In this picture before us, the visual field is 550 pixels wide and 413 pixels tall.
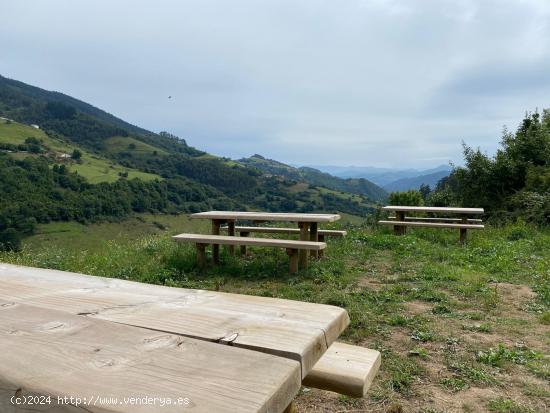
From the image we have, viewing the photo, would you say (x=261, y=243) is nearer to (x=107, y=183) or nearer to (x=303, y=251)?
(x=303, y=251)

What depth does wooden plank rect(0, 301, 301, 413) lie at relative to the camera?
A: 0.88m

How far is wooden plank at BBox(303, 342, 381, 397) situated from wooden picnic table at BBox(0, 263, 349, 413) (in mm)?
372

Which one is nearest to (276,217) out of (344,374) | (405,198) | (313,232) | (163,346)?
(313,232)

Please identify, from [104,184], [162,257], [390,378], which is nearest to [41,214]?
[104,184]

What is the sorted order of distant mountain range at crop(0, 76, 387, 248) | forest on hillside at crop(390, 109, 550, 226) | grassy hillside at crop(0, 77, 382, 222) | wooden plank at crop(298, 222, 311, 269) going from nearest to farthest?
wooden plank at crop(298, 222, 311, 269) → forest on hillside at crop(390, 109, 550, 226) → distant mountain range at crop(0, 76, 387, 248) → grassy hillside at crop(0, 77, 382, 222)

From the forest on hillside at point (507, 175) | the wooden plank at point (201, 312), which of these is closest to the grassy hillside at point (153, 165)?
the forest on hillside at point (507, 175)

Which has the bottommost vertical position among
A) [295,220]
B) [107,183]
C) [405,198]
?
[295,220]

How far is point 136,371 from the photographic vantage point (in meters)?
0.98

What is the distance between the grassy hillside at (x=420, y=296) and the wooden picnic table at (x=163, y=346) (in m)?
1.74

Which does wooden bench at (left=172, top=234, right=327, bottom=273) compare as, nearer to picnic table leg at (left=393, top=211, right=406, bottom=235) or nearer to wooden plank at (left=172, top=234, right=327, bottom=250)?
wooden plank at (left=172, top=234, right=327, bottom=250)

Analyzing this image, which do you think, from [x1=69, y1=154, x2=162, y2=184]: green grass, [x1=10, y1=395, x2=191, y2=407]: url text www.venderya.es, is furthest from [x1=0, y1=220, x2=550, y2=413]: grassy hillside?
[x1=69, y1=154, x2=162, y2=184]: green grass

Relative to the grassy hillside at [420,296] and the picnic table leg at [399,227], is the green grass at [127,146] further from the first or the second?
the grassy hillside at [420,296]

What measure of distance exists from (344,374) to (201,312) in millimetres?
676

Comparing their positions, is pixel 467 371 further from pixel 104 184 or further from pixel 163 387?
pixel 104 184
